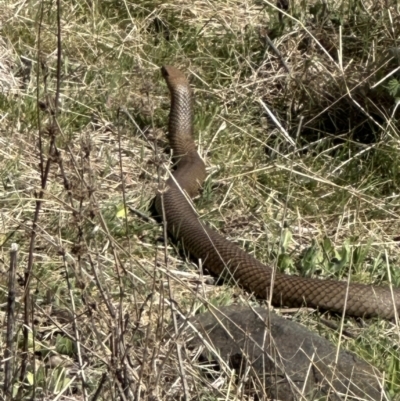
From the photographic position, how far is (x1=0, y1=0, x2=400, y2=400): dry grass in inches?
181

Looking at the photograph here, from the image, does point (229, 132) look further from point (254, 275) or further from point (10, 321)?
point (10, 321)

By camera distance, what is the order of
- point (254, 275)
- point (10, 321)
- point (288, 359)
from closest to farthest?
point (10, 321) → point (288, 359) → point (254, 275)

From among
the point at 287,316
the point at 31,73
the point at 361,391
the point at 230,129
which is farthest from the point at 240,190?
the point at 361,391

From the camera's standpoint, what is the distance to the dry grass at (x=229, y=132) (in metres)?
4.59

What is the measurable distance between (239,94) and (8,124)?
140 cm

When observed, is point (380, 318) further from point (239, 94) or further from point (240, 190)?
point (239, 94)

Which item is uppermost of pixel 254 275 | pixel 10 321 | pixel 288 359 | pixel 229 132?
pixel 10 321

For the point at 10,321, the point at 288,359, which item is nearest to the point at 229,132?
the point at 288,359

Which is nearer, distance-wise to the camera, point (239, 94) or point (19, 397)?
point (19, 397)

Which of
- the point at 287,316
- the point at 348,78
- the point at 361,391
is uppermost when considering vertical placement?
the point at 348,78

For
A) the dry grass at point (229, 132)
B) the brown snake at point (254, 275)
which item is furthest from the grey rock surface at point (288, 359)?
the brown snake at point (254, 275)

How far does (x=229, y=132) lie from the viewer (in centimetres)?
582

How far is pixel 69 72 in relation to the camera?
6.06 metres

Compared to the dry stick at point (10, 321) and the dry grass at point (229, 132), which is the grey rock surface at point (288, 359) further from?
the dry stick at point (10, 321)
